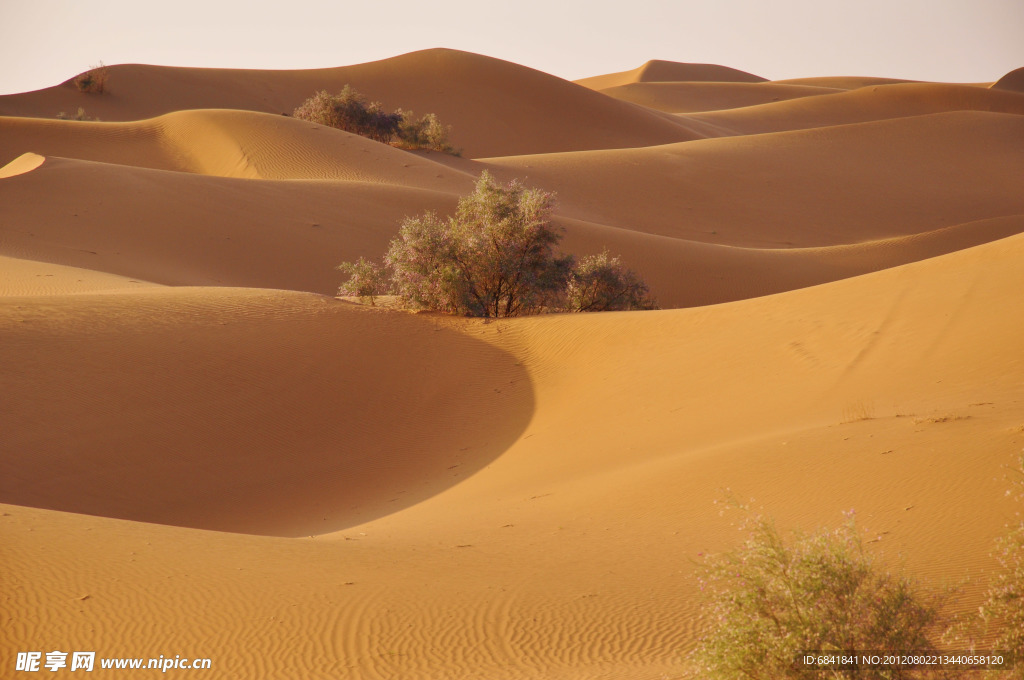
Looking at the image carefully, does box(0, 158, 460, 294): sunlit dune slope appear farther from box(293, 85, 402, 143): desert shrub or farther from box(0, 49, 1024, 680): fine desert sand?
box(293, 85, 402, 143): desert shrub

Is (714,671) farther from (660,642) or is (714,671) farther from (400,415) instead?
(400,415)

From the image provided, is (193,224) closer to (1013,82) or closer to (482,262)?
(482,262)

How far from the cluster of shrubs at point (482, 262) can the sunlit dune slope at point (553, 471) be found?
0.96 meters

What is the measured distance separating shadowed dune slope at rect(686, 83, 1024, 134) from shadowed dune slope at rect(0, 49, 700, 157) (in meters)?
8.83

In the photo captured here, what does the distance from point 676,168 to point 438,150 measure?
11207mm

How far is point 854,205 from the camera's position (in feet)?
127

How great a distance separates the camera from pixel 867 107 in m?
66.7

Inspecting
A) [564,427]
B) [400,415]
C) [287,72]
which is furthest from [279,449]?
[287,72]

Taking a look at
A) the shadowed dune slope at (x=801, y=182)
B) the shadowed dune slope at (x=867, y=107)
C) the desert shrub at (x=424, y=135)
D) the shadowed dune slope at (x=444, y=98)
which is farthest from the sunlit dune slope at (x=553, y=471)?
the shadowed dune slope at (x=867, y=107)

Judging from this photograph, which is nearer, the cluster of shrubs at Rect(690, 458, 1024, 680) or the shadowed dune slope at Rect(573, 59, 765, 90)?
the cluster of shrubs at Rect(690, 458, 1024, 680)

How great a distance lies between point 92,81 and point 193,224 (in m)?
38.5

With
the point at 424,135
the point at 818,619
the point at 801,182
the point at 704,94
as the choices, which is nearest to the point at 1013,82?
the point at 704,94

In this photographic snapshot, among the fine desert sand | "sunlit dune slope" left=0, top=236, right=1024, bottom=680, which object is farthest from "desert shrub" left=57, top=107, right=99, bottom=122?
"sunlit dune slope" left=0, top=236, right=1024, bottom=680

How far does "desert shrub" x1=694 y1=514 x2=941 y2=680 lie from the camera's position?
13.4 feet
